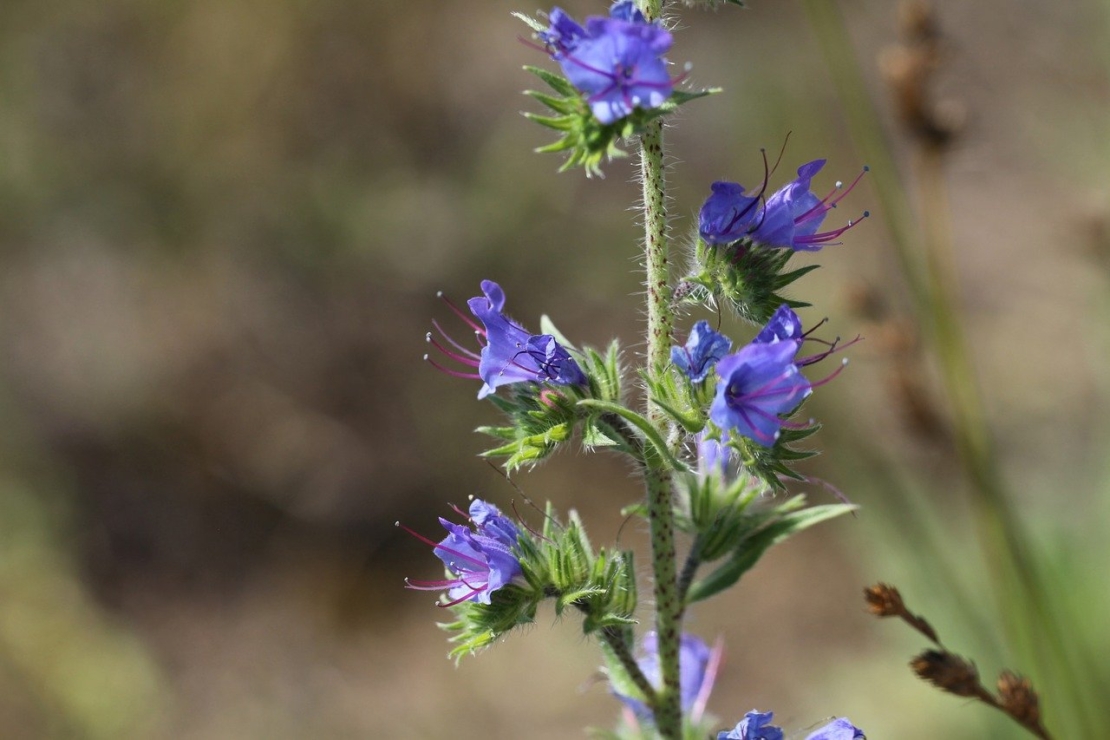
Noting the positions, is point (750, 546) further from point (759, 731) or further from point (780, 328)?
point (780, 328)

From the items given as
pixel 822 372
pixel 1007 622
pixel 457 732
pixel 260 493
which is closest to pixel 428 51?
pixel 260 493

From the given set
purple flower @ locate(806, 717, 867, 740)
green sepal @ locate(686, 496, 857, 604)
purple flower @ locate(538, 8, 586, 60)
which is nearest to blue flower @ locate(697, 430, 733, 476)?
green sepal @ locate(686, 496, 857, 604)

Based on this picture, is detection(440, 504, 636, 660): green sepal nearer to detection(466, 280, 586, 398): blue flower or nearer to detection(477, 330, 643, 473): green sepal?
detection(477, 330, 643, 473): green sepal

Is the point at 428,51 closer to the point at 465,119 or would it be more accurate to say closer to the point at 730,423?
the point at 465,119

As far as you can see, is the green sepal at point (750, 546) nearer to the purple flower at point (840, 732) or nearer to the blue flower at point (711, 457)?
the blue flower at point (711, 457)

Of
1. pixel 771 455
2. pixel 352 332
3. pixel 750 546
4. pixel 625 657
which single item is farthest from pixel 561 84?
pixel 352 332
